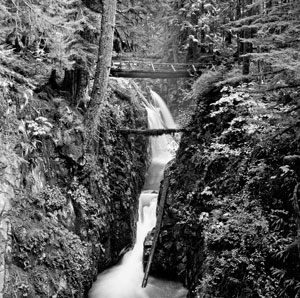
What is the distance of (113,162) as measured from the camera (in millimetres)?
12391

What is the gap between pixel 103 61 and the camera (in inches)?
382

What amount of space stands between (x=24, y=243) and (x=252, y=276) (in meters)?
4.45

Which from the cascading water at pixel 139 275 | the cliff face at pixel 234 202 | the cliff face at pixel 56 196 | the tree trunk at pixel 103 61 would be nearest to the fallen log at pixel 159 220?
the cliff face at pixel 234 202

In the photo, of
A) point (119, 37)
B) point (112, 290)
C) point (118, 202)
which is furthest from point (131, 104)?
point (112, 290)

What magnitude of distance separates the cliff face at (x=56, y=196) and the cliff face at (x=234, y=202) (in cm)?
228

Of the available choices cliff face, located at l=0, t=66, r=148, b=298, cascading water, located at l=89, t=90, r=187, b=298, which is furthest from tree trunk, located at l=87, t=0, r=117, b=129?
cascading water, located at l=89, t=90, r=187, b=298

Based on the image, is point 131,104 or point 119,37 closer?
point 119,37

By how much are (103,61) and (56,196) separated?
14.5ft

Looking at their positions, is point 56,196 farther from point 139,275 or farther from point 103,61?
point 139,275

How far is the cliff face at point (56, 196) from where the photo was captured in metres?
5.79

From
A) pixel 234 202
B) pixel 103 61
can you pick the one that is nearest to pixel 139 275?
pixel 234 202

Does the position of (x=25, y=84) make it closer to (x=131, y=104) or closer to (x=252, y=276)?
(x=252, y=276)

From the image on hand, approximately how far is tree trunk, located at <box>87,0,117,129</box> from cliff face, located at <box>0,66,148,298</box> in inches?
22.2

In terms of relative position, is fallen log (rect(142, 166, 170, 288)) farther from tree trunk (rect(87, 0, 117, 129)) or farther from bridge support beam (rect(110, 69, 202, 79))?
bridge support beam (rect(110, 69, 202, 79))
